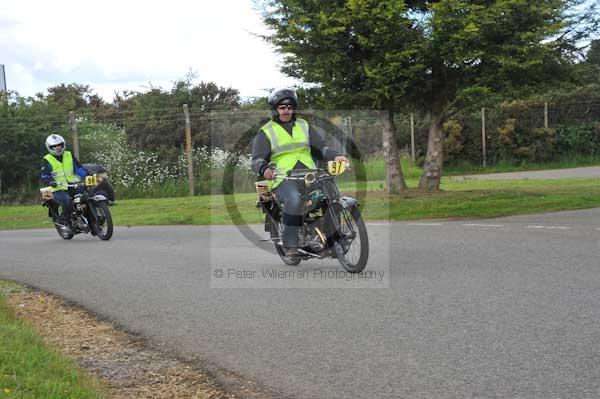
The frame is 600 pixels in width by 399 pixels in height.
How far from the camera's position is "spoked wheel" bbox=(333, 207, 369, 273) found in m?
7.74

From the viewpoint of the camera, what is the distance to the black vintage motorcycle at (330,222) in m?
7.80

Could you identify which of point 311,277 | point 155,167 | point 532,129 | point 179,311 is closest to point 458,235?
point 311,277

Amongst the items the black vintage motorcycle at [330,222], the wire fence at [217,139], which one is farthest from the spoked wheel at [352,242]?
the wire fence at [217,139]

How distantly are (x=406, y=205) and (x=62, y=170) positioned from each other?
715 cm

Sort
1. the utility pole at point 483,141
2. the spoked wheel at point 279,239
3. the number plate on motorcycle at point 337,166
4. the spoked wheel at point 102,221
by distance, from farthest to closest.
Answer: the utility pole at point 483,141 < the spoked wheel at point 102,221 < the spoked wheel at point 279,239 < the number plate on motorcycle at point 337,166

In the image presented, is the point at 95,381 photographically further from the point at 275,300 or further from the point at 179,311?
the point at 275,300

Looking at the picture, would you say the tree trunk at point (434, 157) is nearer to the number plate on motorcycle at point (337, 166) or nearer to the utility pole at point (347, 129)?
the utility pole at point (347, 129)

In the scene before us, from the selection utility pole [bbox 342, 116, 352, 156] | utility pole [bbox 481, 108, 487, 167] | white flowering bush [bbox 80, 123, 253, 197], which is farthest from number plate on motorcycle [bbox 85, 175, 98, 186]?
utility pole [bbox 481, 108, 487, 167]

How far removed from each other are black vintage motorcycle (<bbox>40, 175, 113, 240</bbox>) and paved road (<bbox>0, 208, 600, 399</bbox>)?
2.36 metres

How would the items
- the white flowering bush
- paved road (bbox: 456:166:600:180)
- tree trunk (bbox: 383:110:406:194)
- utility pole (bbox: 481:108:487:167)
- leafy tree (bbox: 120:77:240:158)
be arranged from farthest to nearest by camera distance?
utility pole (bbox: 481:108:487:167), leafy tree (bbox: 120:77:240:158), the white flowering bush, paved road (bbox: 456:166:600:180), tree trunk (bbox: 383:110:406:194)

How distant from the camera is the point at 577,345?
4867 mm

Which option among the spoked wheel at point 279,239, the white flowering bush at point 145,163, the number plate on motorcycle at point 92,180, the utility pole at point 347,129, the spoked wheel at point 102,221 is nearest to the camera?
the spoked wheel at point 279,239

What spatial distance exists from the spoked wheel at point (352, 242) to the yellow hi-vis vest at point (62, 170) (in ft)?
25.8

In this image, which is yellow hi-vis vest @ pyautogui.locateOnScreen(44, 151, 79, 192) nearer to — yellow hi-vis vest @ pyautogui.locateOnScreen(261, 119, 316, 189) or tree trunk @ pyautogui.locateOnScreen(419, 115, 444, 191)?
yellow hi-vis vest @ pyautogui.locateOnScreen(261, 119, 316, 189)
